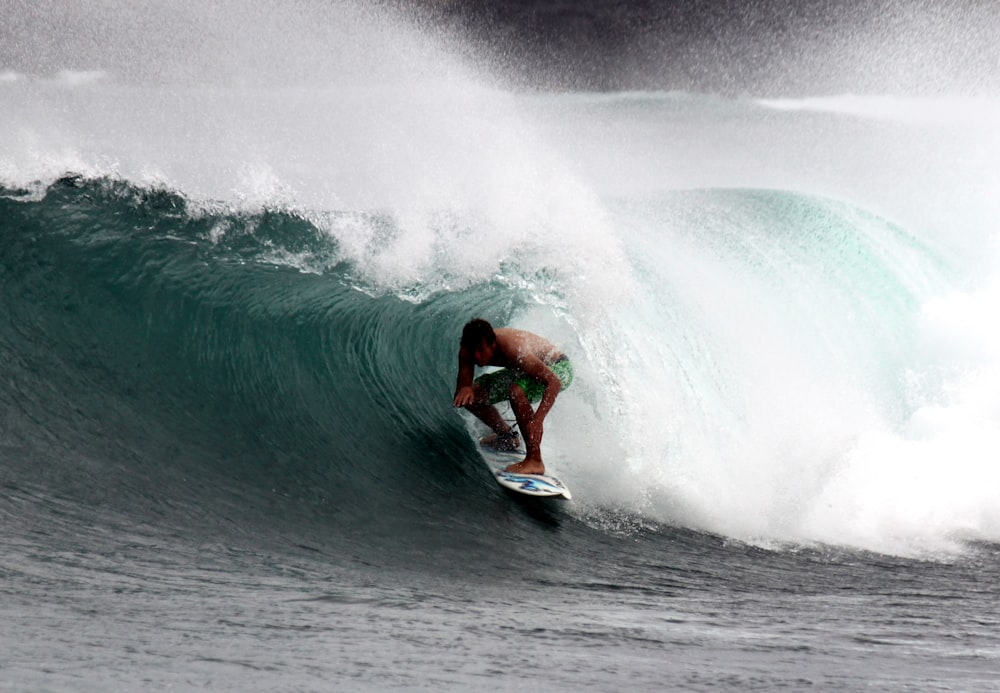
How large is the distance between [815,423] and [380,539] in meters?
4.70

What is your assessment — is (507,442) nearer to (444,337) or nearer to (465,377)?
(465,377)

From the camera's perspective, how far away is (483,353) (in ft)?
18.9

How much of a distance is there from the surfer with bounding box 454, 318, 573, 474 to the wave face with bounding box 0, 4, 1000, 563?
0.41m

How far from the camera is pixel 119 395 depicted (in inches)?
241

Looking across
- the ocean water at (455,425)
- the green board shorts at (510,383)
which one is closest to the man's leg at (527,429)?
the green board shorts at (510,383)

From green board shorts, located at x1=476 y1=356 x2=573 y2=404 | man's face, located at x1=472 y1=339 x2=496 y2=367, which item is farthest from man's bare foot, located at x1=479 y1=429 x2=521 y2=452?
man's face, located at x1=472 y1=339 x2=496 y2=367

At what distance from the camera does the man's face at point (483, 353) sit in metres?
5.74

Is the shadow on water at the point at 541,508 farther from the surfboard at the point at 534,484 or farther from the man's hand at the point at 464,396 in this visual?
the man's hand at the point at 464,396

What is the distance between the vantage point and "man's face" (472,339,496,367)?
18.8 ft

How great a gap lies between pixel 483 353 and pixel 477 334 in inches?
5.5

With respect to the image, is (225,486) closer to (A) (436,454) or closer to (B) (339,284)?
(A) (436,454)

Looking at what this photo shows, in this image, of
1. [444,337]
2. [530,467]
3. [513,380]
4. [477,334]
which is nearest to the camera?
[477,334]

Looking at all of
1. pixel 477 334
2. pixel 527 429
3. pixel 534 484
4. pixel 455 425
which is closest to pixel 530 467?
pixel 534 484

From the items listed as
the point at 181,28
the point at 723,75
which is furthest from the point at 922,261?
the point at 723,75
